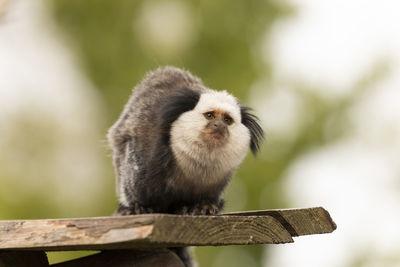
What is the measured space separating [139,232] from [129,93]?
17.5 ft

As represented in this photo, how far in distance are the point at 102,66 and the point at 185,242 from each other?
5681 millimetres

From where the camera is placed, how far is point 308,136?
7.36 m

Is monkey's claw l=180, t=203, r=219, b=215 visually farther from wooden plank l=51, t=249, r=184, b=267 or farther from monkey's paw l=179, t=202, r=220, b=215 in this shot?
wooden plank l=51, t=249, r=184, b=267

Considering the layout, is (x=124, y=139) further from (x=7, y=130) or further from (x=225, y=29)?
(x=225, y=29)

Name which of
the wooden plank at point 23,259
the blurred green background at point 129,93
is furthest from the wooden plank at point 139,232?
the blurred green background at point 129,93

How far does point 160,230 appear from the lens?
6.11 feet

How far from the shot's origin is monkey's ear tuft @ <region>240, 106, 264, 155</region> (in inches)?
115

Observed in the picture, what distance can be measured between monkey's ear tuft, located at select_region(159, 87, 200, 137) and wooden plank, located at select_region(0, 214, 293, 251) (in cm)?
77

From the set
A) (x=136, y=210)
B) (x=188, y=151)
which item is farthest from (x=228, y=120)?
(x=136, y=210)

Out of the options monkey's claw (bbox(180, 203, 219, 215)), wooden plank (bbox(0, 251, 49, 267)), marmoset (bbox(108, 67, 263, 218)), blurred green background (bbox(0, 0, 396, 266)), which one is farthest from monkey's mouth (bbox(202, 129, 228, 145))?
blurred green background (bbox(0, 0, 396, 266))

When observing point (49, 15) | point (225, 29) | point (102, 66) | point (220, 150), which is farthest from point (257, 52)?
point (220, 150)

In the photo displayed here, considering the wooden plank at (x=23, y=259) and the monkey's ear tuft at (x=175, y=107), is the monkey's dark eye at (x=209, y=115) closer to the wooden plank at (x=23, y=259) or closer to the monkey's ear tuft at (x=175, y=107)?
the monkey's ear tuft at (x=175, y=107)

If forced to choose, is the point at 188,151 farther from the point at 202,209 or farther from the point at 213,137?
the point at 202,209

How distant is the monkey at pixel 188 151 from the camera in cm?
275
